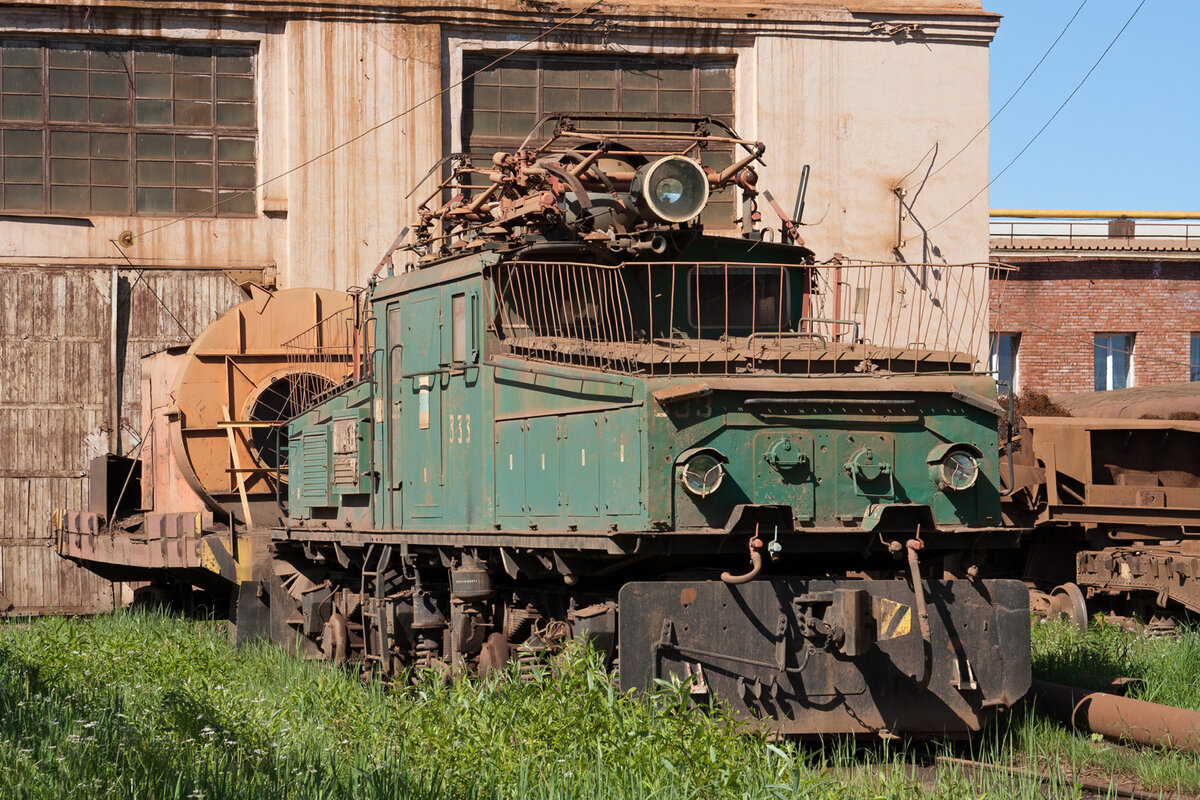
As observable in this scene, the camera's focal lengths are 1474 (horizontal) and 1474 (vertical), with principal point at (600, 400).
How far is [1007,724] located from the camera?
9656 millimetres

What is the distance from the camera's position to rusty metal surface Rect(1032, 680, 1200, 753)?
907 centimetres

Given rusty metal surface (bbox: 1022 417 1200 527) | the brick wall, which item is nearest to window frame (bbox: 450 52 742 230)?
rusty metal surface (bbox: 1022 417 1200 527)

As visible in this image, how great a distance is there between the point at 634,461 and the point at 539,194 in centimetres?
292

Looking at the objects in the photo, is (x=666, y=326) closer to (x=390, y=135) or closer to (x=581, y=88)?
(x=390, y=135)

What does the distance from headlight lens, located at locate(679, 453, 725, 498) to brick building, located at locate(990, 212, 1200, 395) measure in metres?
23.9

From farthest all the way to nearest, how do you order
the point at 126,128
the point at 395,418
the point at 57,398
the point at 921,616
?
the point at 126,128, the point at 57,398, the point at 395,418, the point at 921,616

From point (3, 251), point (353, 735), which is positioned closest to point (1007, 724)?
point (353, 735)

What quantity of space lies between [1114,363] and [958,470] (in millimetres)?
24595

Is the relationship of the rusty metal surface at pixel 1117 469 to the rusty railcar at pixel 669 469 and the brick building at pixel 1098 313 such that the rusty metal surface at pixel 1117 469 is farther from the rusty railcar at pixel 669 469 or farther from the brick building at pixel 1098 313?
the brick building at pixel 1098 313

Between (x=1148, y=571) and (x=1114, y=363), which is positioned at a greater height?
(x=1114, y=363)

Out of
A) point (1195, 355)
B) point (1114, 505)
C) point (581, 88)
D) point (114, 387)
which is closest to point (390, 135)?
point (581, 88)

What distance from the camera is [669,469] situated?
852 centimetres

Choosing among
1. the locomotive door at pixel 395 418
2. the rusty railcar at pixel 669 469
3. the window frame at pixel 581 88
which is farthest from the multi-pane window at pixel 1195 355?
the locomotive door at pixel 395 418

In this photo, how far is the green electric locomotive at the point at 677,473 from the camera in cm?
869
